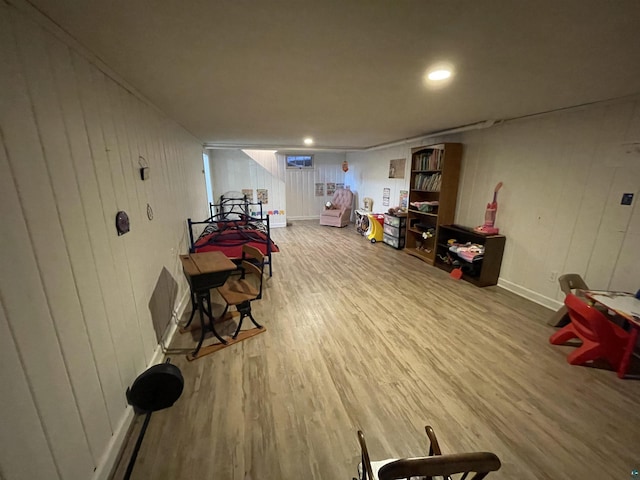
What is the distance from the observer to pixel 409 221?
5.30 metres

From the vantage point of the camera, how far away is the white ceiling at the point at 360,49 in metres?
1.09

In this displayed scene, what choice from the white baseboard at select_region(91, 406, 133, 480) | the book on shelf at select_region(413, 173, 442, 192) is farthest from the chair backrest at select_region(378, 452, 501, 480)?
the book on shelf at select_region(413, 173, 442, 192)

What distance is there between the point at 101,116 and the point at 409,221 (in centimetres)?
496

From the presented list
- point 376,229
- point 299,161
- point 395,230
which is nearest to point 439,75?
point 395,230

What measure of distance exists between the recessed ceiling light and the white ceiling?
0.08m

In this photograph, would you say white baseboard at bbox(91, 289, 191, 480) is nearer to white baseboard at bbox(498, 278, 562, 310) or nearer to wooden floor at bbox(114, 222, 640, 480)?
wooden floor at bbox(114, 222, 640, 480)

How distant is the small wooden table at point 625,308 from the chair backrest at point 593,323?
0.33ft

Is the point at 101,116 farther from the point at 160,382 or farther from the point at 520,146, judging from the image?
the point at 520,146

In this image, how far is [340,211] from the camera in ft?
25.7

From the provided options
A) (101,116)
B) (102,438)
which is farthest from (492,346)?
(101,116)

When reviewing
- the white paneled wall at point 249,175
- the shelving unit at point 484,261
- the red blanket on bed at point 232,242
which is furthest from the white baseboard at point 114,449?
the white paneled wall at point 249,175

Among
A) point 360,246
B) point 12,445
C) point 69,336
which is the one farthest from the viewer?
point 360,246

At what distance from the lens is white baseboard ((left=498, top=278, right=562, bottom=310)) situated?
303 cm

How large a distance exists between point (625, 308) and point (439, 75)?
2.34 m
